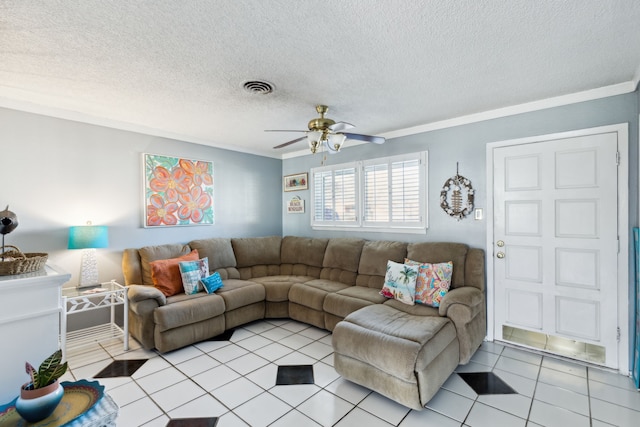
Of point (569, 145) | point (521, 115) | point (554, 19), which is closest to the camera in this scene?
point (554, 19)

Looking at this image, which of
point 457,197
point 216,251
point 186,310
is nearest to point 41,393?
point 186,310

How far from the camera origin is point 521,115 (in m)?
3.00

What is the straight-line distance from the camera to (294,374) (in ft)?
8.43

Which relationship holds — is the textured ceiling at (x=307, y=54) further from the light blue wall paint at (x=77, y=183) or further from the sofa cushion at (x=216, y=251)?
the sofa cushion at (x=216, y=251)

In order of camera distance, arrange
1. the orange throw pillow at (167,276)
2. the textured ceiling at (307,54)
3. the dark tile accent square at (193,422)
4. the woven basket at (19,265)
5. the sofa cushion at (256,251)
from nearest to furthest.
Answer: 1. the woven basket at (19,265)
2. the textured ceiling at (307,54)
3. the dark tile accent square at (193,422)
4. the orange throw pillow at (167,276)
5. the sofa cushion at (256,251)

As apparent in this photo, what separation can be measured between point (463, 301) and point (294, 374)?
1.58m

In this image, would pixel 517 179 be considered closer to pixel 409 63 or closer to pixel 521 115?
pixel 521 115

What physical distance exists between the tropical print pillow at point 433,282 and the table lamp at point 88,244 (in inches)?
129

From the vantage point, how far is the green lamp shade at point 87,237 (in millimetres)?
2963

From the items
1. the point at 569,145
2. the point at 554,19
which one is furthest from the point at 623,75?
the point at 554,19

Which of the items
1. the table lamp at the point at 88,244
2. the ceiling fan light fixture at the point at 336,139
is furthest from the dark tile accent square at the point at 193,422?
the ceiling fan light fixture at the point at 336,139

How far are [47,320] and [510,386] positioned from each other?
3.05 meters

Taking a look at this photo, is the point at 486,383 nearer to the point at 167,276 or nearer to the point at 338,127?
the point at 338,127

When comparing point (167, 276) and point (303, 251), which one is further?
point (303, 251)
